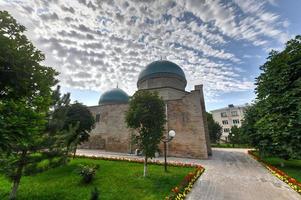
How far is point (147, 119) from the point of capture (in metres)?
10.5

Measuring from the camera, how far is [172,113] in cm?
2073

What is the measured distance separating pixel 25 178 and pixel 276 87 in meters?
16.0

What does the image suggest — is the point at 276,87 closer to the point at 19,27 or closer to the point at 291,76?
the point at 291,76

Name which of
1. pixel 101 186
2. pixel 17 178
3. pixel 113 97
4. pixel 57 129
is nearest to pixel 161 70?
pixel 113 97

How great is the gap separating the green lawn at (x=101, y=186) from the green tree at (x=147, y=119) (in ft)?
5.49

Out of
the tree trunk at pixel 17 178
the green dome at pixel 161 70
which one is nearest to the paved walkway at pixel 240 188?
the tree trunk at pixel 17 178

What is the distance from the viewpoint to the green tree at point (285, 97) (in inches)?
348

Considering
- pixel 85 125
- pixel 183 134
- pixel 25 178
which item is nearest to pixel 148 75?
pixel 183 134

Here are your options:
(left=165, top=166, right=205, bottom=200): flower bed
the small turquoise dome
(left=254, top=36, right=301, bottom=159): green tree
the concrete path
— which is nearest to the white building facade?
the small turquoise dome

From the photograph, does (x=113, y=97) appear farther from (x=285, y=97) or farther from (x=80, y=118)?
(x=285, y=97)

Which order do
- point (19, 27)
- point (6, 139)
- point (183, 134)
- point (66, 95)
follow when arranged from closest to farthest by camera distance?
point (6, 139) → point (19, 27) → point (66, 95) → point (183, 134)

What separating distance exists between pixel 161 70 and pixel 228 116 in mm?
43867

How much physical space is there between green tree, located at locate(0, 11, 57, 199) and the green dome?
21.0m

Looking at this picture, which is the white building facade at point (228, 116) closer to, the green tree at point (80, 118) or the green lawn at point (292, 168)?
the green lawn at point (292, 168)
